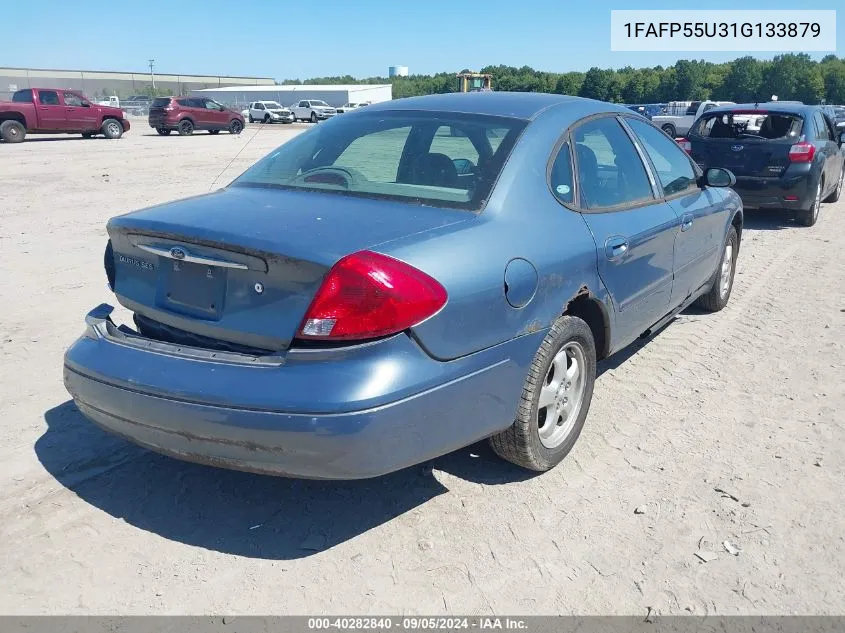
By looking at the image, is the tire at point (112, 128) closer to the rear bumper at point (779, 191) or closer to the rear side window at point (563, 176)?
the rear bumper at point (779, 191)

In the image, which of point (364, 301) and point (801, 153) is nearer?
point (364, 301)

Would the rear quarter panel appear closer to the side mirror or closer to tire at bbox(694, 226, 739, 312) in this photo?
the side mirror

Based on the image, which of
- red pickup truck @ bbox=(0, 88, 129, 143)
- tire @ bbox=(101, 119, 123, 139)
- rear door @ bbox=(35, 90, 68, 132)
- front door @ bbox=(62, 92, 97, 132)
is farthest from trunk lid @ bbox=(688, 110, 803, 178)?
tire @ bbox=(101, 119, 123, 139)

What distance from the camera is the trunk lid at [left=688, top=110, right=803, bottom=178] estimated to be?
9641 millimetres

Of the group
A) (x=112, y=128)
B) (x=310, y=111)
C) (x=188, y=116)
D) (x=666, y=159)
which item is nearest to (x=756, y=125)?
(x=666, y=159)

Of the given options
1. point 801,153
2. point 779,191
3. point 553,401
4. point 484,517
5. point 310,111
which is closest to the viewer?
point 484,517

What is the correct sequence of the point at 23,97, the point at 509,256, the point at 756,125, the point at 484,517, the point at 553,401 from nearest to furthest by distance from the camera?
the point at 509,256 < the point at 484,517 < the point at 553,401 < the point at 756,125 < the point at 23,97

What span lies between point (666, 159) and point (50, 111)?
90.4ft

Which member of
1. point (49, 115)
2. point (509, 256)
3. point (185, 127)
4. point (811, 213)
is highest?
→ point (49, 115)

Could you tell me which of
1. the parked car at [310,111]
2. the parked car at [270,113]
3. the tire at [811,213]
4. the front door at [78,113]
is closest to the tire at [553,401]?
the tire at [811,213]

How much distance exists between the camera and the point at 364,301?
8.57 feet

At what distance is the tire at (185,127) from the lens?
33312 mm

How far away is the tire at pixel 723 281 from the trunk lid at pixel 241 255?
3588mm

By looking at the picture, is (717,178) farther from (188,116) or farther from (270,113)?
(270,113)
